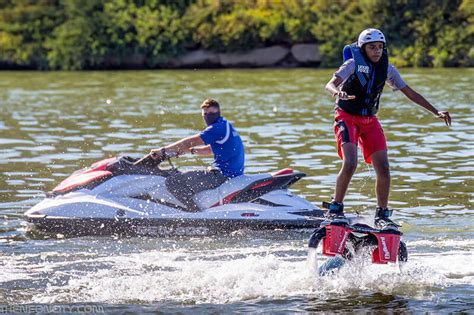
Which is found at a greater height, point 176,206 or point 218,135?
point 218,135

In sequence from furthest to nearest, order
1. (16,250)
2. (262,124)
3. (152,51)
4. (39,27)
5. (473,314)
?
(39,27), (152,51), (262,124), (16,250), (473,314)

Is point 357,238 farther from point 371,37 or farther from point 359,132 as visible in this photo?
point 371,37

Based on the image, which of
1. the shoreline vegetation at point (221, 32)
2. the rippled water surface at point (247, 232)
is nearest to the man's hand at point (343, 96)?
the rippled water surface at point (247, 232)

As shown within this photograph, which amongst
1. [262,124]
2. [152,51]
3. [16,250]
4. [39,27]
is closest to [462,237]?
[16,250]

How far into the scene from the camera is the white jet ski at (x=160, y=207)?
12164 millimetres

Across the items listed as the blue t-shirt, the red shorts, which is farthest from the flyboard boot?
the blue t-shirt

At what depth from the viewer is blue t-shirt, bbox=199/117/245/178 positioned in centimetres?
1244

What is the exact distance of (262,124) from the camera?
78.1ft

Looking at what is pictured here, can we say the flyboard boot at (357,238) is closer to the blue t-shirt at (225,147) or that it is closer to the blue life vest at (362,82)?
the blue life vest at (362,82)

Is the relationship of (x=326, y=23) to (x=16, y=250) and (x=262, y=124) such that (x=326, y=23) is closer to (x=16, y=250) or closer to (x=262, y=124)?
(x=262, y=124)

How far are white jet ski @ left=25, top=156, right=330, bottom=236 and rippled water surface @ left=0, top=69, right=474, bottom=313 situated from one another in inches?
6.4

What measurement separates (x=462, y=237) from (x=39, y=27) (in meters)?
40.4

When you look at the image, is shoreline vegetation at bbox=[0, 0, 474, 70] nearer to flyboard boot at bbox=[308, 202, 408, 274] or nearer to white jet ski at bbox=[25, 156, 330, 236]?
white jet ski at bbox=[25, 156, 330, 236]

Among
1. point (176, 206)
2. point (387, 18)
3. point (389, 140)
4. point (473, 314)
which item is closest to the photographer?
point (473, 314)
